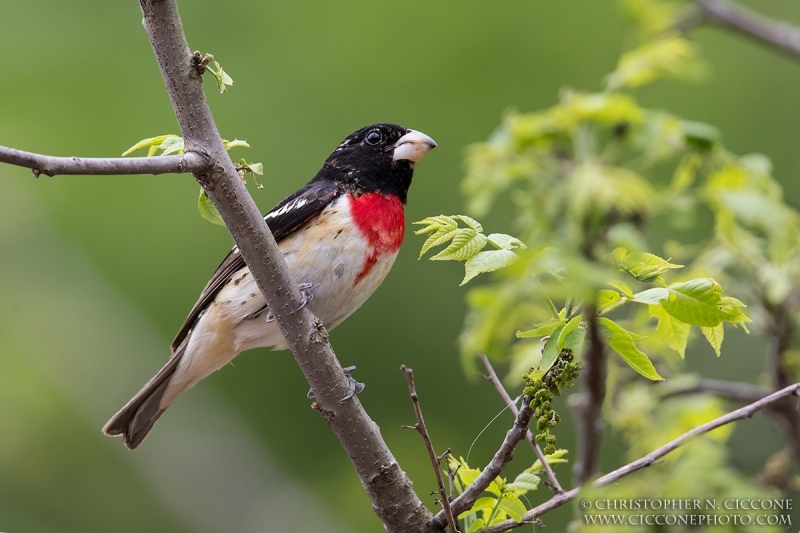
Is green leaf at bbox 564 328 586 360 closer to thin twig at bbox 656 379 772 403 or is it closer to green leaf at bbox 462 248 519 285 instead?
green leaf at bbox 462 248 519 285

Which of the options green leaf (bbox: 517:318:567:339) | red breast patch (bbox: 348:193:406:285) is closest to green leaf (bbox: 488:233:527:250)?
green leaf (bbox: 517:318:567:339)

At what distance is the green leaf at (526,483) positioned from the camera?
242cm

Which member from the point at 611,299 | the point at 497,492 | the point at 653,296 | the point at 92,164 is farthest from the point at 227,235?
the point at 653,296

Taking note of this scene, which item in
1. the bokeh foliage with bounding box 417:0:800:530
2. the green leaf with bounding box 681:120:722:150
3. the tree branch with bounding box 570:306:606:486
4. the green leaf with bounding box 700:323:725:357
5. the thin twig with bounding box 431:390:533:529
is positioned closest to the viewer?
the thin twig with bounding box 431:390:533:529

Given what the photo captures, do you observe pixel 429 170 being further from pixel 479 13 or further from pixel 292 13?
pixel 292 13

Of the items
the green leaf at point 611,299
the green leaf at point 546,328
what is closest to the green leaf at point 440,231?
the green leaf at point 546,328

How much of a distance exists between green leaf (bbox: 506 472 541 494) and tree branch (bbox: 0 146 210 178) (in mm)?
1263

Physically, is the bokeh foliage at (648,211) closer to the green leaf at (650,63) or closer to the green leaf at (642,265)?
the green leaf at (650,63)

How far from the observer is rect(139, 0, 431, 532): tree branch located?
7.80 ft

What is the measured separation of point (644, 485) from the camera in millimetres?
3158

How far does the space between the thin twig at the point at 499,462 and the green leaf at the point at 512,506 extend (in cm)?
7

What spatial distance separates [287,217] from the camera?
393cm

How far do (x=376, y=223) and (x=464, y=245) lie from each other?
1.78 meters

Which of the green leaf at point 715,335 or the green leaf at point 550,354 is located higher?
the green leaf at point 550,354
